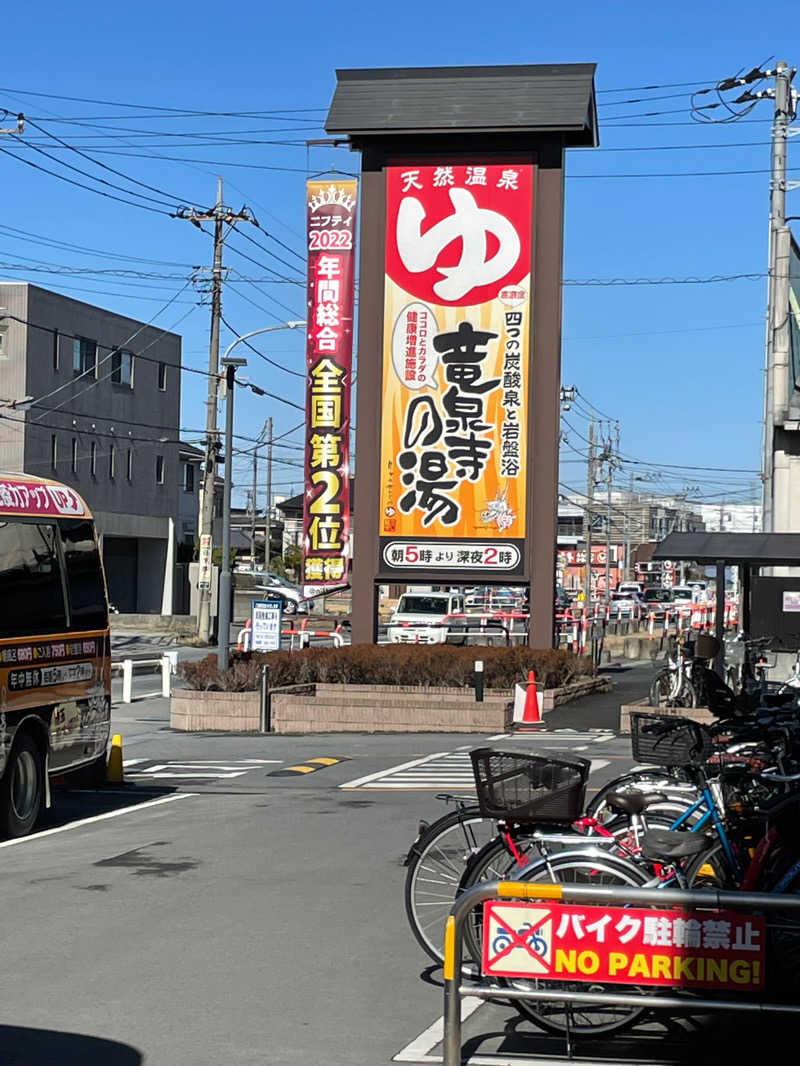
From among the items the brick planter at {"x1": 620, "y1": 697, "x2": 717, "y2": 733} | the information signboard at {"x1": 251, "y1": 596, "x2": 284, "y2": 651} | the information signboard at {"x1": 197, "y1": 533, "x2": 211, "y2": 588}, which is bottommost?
the brick planter at {"x1": 620, "y1": 697, "x2": 717, "y2": 733}

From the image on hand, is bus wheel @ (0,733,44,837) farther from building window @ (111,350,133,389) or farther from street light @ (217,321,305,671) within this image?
building window @ (111,350,133,389)

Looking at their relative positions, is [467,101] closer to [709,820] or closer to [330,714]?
[330,714]

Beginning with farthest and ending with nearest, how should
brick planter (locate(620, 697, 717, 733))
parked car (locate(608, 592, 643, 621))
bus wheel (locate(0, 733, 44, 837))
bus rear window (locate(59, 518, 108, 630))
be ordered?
parked car (locate(608, 592, 643, 621))
brick planter (locate(620, 697, 717, 733))
bus rear window (locate(59, 518, 108, 630))
bus wheel (locate(0, 733, 44, 837))

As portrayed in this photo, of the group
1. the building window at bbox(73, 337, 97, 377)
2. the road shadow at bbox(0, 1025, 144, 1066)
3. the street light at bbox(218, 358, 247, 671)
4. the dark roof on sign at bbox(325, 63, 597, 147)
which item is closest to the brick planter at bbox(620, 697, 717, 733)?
the street light at bbox(218, 358, 247, 671)

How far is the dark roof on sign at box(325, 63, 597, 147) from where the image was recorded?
28.3 meters

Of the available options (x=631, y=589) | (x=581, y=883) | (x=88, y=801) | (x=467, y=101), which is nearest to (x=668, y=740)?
(x=581, y=883)

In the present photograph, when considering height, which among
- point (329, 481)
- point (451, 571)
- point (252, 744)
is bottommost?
point (252, 744)

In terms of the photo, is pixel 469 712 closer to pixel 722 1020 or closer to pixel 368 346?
pixel 368 346

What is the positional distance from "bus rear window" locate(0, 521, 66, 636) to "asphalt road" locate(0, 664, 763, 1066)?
1.88 meters

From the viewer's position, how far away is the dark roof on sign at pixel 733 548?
69.4 ft

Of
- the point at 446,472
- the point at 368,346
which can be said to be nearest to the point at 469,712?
the point at 446,472

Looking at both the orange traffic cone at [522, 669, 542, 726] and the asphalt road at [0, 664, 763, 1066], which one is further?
the orange traffic cone at [522, 669, 542, 726]

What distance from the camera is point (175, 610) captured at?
7425cm

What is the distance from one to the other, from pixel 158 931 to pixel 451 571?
19955 millimetres
